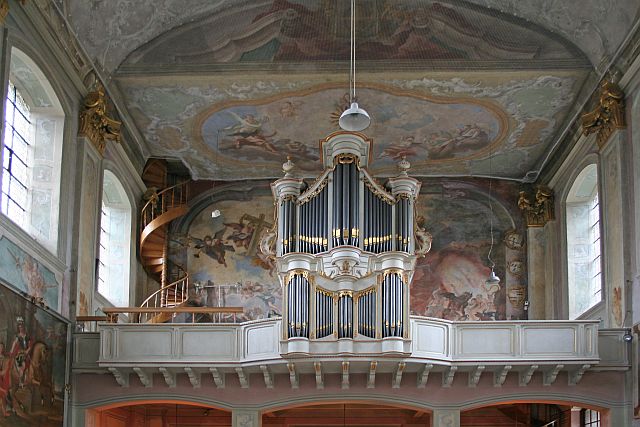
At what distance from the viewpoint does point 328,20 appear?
25609mm

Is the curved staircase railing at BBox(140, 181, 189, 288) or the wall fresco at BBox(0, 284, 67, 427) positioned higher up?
the curved staircase railing at BBox(140, 181, 189, 288)

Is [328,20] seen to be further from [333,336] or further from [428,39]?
[333,336]

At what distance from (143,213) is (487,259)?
10.2 meters

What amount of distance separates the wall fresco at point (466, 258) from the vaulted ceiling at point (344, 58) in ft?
13.0

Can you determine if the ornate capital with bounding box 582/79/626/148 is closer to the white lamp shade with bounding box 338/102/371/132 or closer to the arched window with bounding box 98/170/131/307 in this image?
the white lamp shade with bounding box 338/102/371/132

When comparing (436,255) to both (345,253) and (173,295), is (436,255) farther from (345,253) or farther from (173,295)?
(345,253)

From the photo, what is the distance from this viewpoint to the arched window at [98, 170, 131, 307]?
28.7 metres

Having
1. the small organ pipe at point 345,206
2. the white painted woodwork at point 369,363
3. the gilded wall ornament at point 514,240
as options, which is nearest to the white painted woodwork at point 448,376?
the white painted woodwork at point 369,363

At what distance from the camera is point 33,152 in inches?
907

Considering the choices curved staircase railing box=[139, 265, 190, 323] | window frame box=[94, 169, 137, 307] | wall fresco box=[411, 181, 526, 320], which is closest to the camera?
window frame box=[94, 169, 137, 307]

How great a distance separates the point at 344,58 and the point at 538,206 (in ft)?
28.2

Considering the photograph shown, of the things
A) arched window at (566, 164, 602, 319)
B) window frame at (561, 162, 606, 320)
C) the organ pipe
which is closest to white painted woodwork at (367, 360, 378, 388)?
the organ pipe

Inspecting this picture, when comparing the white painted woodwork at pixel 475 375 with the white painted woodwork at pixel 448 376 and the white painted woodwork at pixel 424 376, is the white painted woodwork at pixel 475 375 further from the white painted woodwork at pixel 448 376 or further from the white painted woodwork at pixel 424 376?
the white painted woodwork at pixel 424 376

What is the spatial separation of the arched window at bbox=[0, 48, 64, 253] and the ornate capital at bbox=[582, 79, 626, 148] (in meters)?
12.0
